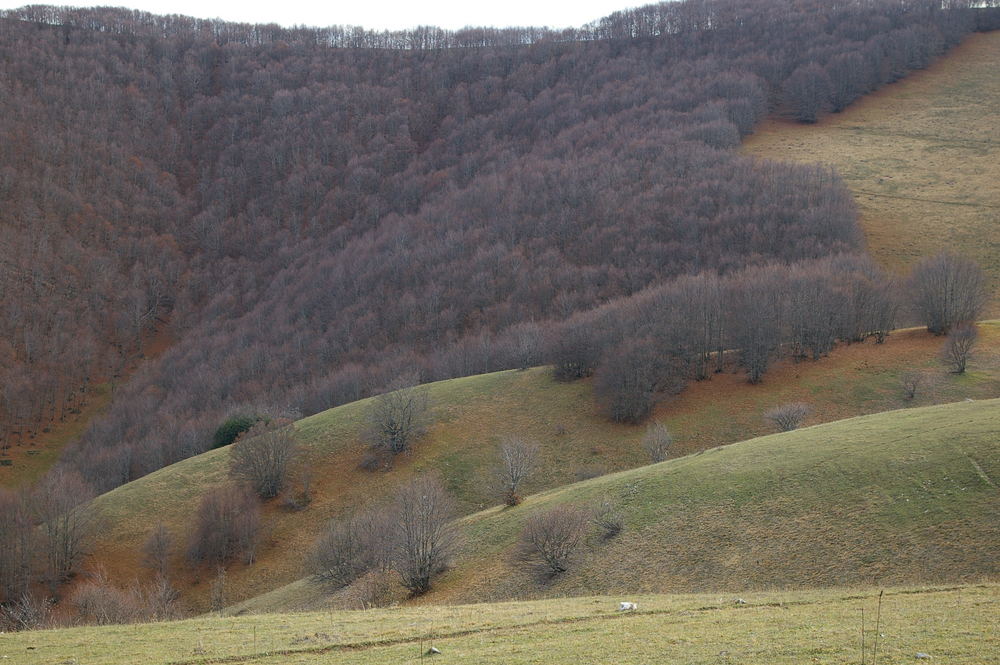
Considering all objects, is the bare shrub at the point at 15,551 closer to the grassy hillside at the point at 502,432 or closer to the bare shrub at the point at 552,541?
the grassy hillside at the point at 502,432

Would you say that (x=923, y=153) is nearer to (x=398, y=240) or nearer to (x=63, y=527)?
(x=398, y=240)

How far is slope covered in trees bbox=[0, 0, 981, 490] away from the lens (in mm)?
107938

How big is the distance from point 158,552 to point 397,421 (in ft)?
67.5

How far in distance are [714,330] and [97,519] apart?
5575 centimetres

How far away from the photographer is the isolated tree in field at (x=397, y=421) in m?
64.8

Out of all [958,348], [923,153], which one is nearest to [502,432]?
[958,348]

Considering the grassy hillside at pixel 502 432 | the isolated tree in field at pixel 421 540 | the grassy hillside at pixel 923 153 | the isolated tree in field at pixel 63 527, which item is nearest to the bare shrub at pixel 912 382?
the grassy hillside at pixel 502 432

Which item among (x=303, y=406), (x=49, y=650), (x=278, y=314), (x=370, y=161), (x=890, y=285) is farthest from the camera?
(x=370, y=161)

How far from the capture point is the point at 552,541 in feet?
112

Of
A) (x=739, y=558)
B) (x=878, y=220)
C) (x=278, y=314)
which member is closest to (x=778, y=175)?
(x=878, y=220)

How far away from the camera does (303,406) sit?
101125mm

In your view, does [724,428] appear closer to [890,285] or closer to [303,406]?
[890,285]

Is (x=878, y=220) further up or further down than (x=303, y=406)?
further up

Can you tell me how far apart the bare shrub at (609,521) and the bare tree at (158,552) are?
34.4 metres
